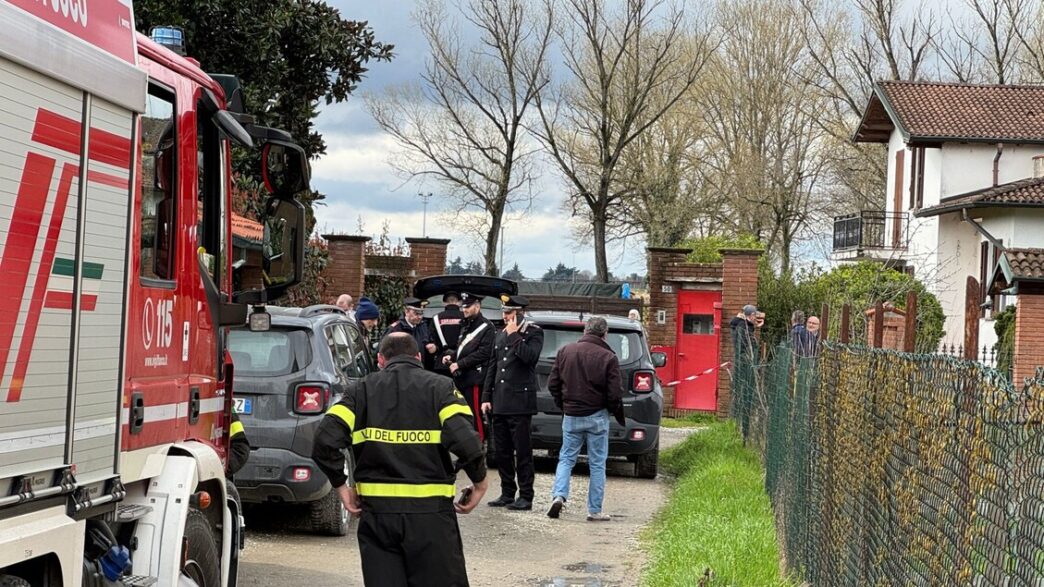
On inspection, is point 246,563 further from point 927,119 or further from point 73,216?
point 927,119

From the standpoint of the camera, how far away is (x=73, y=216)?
449cm

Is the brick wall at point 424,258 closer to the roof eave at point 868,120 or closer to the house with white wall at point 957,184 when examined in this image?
the house with white wall at point 957,184

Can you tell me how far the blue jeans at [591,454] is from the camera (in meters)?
12.3

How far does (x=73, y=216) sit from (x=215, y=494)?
214 cm

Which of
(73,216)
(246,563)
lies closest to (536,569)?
(246,563)

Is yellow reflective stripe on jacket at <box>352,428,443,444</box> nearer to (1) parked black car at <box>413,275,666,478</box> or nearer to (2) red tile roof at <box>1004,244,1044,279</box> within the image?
(1) parked black car at <box>413,275,666,478</box>

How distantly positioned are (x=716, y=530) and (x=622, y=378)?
5.19 metres

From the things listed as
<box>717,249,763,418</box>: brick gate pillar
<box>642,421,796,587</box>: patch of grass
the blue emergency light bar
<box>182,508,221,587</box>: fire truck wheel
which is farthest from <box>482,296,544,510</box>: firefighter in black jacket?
<box>717,249,763,418</box>: brick gate pillar

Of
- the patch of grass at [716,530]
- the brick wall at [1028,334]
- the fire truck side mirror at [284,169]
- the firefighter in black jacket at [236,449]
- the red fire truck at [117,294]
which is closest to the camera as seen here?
the red fire truck at [117,294]

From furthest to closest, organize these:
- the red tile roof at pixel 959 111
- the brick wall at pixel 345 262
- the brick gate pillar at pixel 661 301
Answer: the red tile roof at pixel 959 111 → the brick gate pillar at pixel 661 301 → the brick wall at pixel 345 262

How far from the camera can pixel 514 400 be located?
1281 cm

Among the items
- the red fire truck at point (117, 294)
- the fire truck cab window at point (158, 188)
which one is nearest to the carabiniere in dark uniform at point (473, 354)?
the red fire truck at point (117, 294)

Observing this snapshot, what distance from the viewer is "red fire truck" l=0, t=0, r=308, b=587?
414 cm

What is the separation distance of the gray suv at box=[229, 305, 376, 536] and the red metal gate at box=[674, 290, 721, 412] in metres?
16.4
